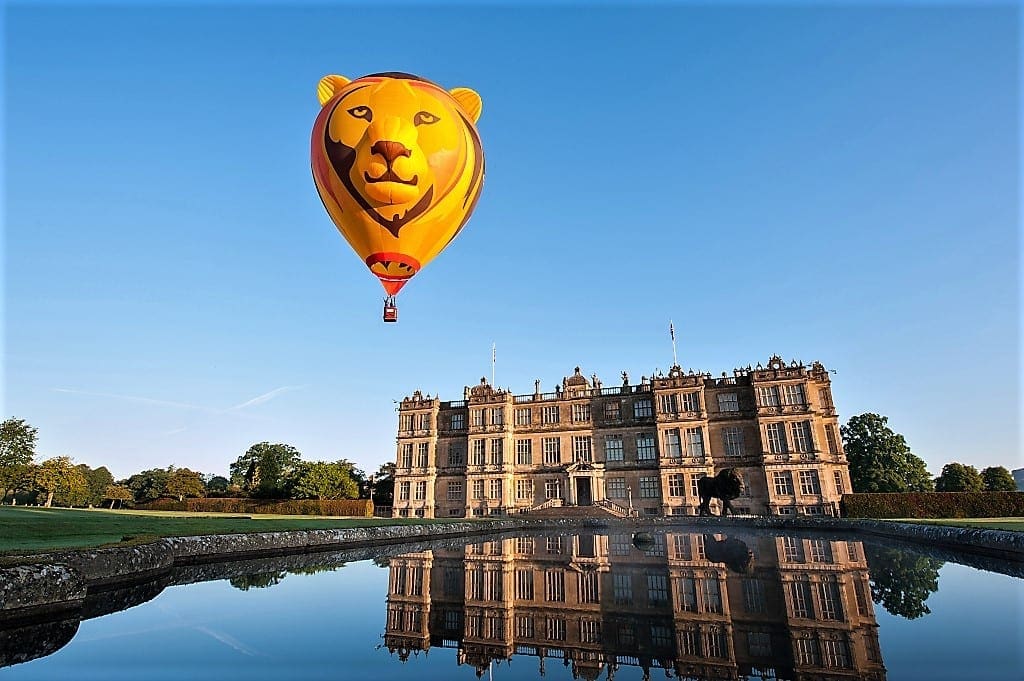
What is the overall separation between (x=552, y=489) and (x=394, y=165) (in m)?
40.6

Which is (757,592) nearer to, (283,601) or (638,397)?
(283,601)

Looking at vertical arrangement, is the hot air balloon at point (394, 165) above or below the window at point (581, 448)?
above

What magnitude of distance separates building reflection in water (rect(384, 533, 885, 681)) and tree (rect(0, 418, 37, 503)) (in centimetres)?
6538

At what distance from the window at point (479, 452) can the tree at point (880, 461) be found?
126 ft

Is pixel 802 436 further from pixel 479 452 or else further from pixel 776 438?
pixel 479 452

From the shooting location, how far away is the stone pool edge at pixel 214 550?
7086mm

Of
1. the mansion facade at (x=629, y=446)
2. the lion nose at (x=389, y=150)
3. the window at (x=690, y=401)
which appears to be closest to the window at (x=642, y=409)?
the mansion facade at (x=629, y=446)

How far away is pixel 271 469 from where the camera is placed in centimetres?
6294

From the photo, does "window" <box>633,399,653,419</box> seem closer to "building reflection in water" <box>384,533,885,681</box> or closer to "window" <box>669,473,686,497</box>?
"window" <box>669,473,686,497</box>

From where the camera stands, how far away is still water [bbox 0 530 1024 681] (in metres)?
4.98

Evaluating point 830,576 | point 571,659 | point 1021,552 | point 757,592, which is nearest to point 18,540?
point 571,659

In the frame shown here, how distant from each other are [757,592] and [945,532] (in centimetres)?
1223

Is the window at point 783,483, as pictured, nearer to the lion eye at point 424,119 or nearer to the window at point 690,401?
the window at point 690,401

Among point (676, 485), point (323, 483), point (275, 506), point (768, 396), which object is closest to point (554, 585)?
point (676, 485)
